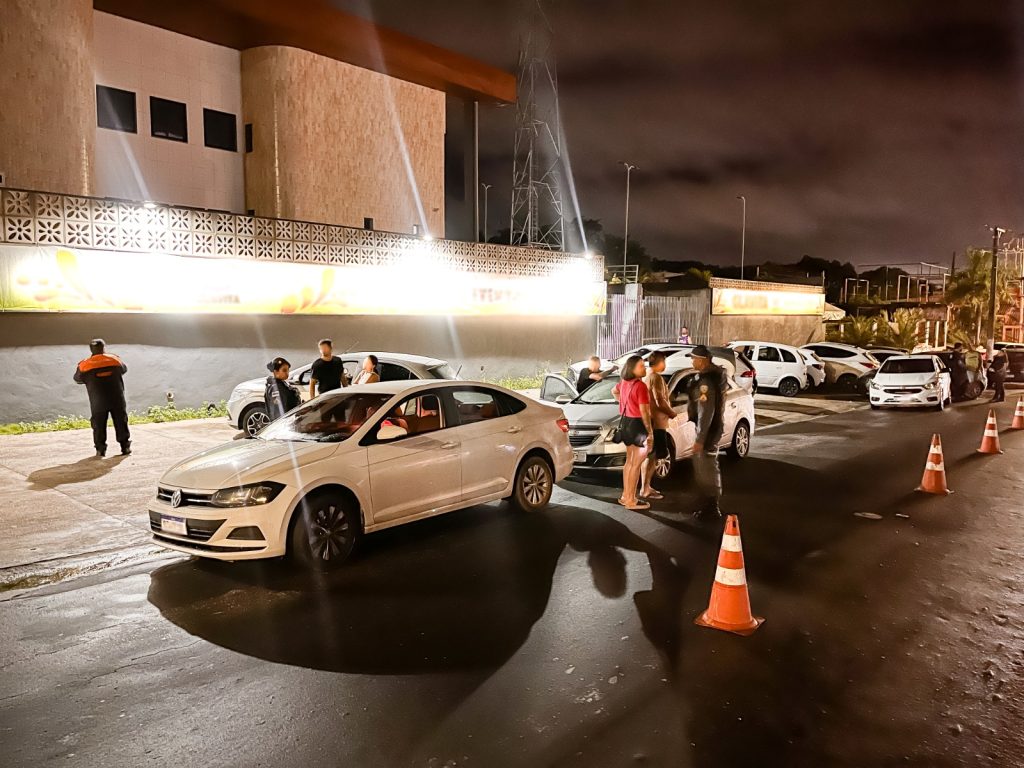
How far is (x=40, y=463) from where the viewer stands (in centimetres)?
1075

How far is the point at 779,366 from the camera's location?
22562mm

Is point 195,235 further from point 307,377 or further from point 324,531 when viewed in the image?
point 324,531

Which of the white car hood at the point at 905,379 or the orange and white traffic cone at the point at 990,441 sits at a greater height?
the white car hood at the point at 905,379

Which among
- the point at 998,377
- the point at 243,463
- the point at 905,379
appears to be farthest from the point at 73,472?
the point at 998,377

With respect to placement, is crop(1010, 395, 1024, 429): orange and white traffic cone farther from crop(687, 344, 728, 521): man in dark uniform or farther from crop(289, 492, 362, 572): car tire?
crop(289, 492, 362, 572): car tire

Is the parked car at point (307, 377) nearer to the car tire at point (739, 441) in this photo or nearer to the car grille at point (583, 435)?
the car grille at point (583, 435)

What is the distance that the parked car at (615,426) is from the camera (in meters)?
9.78

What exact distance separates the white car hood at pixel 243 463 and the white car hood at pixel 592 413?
397cm

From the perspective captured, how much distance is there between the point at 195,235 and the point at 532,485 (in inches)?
397

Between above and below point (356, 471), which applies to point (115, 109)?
above

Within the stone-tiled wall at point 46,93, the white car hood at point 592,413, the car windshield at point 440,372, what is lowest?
the white car hood at point 592,413

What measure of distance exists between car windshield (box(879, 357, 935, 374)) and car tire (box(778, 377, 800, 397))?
8.61 ft

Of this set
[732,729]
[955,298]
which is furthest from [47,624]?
[955,298]

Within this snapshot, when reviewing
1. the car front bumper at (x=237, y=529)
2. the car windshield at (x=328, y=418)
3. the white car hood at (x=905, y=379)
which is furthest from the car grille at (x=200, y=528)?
the white car hood at (x=905, y=379)
